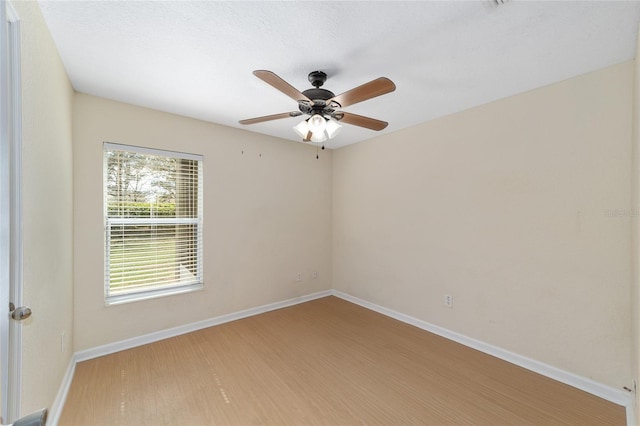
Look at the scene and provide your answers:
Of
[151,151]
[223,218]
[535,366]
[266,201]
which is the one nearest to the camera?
[535,366]

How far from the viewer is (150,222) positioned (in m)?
2.86

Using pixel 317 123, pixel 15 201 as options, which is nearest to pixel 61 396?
pixel 15 201

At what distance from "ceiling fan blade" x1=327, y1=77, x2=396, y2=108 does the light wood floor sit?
7.10ft

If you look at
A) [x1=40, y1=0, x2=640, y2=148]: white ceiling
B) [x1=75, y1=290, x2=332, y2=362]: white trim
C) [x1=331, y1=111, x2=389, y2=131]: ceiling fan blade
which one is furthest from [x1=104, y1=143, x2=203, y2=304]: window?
[x1=331, y1=111, x2=389, y2=131]: ceiling fan blade

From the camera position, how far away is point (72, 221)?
2.41 metres

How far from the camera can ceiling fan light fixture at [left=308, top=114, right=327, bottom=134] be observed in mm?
2033

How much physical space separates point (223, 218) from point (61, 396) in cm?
200

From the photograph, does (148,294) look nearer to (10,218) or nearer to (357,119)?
(10,218)

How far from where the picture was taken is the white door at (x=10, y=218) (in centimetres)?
102

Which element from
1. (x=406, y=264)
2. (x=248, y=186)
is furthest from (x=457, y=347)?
(x=248, y=186)

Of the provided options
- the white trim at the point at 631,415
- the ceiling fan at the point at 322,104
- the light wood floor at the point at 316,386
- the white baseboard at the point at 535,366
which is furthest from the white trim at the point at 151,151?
the white trim at the point at 631,415

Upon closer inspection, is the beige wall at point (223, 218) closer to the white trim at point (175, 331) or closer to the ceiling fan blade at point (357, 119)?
the white trim at point (175, 331)

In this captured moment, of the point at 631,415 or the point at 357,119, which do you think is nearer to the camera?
the point at 631,415

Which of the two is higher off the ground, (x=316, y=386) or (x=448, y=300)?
(x=448, y=300)
